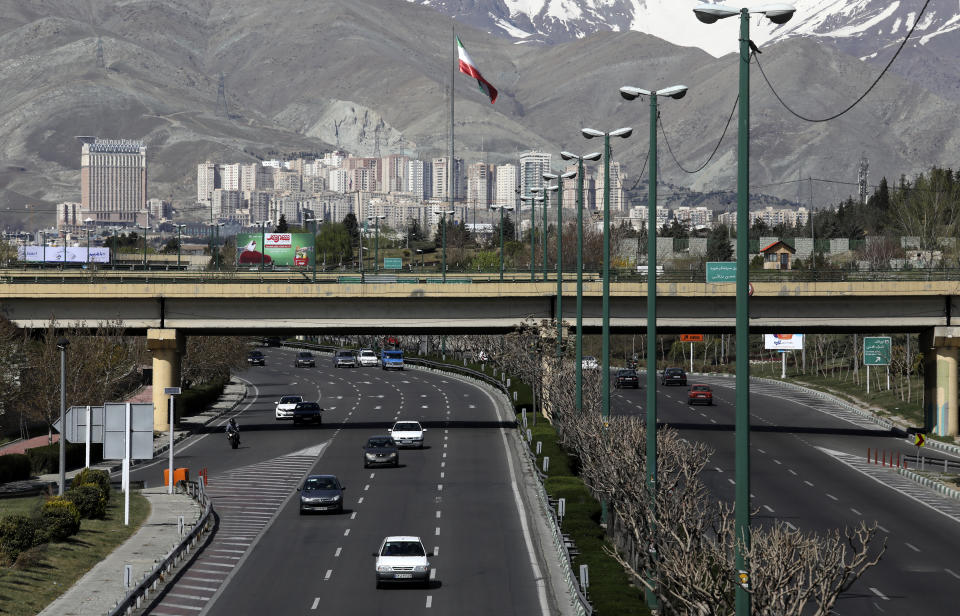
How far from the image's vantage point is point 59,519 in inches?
1759

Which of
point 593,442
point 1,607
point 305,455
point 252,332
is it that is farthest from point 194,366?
point 1,607

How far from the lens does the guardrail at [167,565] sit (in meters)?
34.3

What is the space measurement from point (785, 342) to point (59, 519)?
10185 centimetres

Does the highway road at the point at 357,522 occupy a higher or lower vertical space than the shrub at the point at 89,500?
lower

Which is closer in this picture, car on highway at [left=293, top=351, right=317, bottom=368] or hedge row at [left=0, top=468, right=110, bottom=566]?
hedge row at [left=0, top=468, right=110, bottom=566]

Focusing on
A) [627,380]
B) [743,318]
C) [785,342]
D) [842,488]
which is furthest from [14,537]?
[785,342]

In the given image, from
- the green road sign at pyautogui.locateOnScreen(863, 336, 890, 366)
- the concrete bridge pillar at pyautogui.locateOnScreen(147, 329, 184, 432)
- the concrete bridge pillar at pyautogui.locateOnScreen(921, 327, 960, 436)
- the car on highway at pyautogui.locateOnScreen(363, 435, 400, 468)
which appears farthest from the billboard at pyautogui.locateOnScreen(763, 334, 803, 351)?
the car on highway at pyautogui.locateOnScreen(363, 435, 400, 468)

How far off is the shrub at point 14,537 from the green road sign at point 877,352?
7115 centimetres

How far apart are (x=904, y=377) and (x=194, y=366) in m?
61.8

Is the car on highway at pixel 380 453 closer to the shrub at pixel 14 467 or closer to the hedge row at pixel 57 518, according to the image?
the hedge row at pixel 57 518

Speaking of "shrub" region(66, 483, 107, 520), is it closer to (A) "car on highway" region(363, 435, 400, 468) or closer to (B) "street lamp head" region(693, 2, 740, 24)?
(A) "car on highway" region(363, 435, 400, 468)

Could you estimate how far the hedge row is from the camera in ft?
133

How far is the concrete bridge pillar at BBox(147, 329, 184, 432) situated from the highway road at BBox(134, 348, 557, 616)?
3.11 m

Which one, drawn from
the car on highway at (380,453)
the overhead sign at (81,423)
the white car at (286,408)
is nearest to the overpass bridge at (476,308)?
the white car at (286,408)
